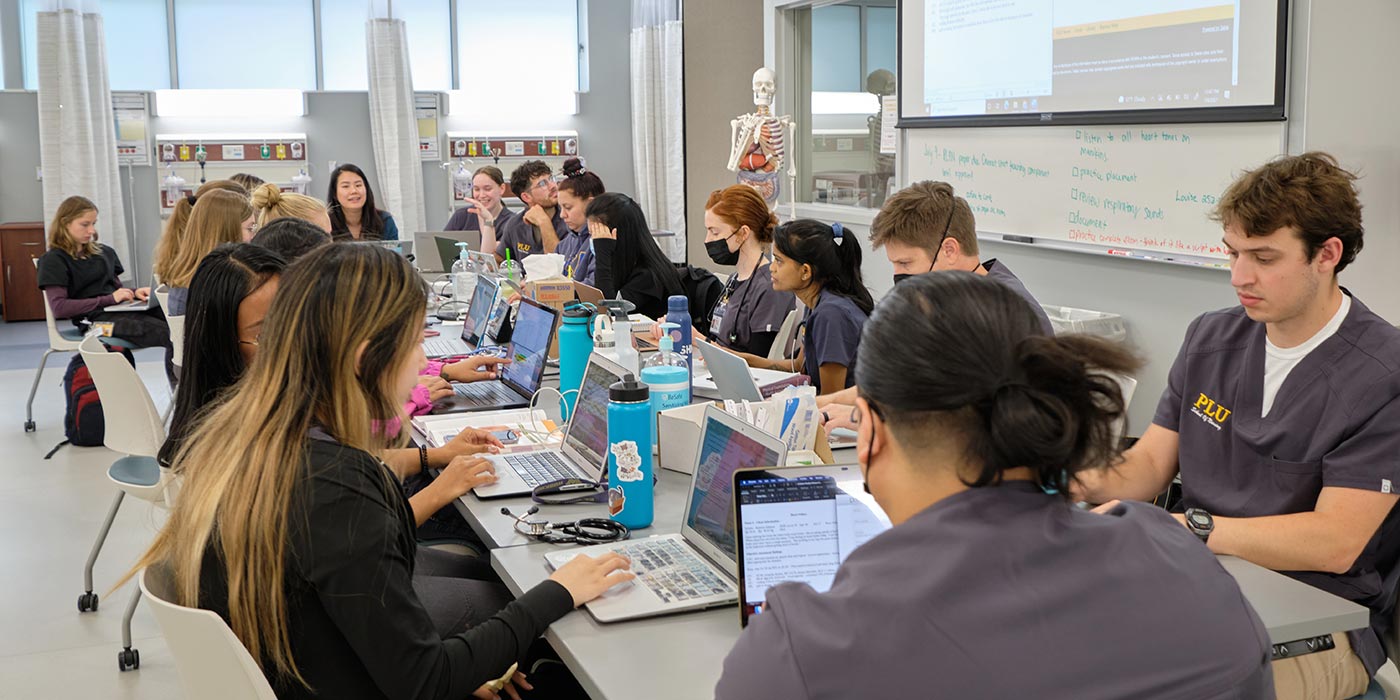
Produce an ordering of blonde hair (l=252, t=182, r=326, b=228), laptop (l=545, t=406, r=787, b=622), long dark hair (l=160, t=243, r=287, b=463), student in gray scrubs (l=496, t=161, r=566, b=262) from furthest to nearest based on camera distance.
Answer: student in gray scrubs (l=496, t=161, r=566, b=262) → blonde hair (l=252, t=182, r=326, b=228) → long dark hair (l=160, t=243, r=287, b=463) → laptop (l=545, t=406, r=787, b=622)

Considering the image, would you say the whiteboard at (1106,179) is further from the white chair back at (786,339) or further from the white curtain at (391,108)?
the white curtain at (391,108)

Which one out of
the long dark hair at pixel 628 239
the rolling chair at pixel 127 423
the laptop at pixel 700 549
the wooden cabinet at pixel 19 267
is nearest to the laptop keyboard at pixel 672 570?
the laptop at pixel 700 549

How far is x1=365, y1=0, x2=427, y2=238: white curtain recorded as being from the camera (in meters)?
9.68

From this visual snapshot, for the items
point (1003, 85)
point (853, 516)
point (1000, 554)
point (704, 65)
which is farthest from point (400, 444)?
point (704, 65)

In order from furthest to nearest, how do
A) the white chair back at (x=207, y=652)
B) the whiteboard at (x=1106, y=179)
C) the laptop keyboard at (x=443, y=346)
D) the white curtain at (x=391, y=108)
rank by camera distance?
the white curtain at (x=391, y=108)
the laptop keyboard at (x=443, y=346)
the whiteboard at (x=1106, y=179)
the white chair back at (x=207, y=652)

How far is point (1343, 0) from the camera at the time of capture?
3674 mm

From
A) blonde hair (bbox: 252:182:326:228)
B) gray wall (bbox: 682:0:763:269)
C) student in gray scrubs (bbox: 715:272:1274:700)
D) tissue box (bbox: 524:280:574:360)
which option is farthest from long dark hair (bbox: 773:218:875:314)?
gray wall (bbox: 682:0:763:269)

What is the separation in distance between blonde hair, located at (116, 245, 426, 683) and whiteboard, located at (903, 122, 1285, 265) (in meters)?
3.29

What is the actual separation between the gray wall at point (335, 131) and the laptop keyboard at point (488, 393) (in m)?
6.64

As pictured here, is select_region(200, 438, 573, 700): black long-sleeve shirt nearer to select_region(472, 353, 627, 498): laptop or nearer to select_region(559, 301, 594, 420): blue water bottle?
select_region(472, 353, 627, 498): laptop

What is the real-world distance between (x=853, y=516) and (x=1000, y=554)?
2.22 feet

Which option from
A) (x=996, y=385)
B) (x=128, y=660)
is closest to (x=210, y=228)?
(x=128, y=660)

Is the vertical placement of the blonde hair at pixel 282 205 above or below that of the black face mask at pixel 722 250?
above

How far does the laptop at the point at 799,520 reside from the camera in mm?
1652
